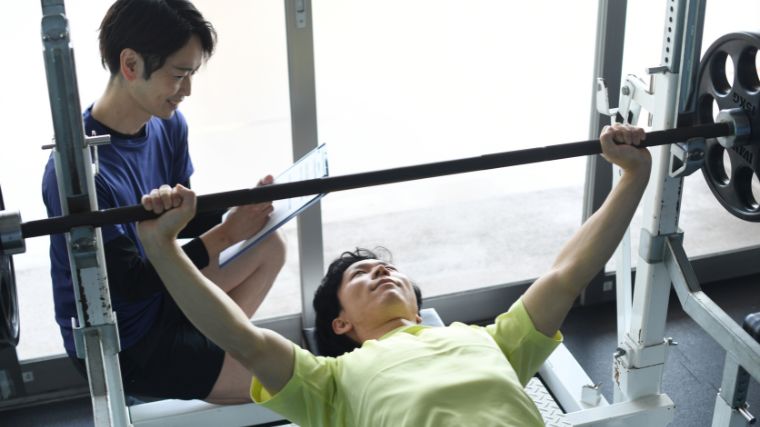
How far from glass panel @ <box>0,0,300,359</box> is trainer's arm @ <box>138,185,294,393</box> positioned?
121cm

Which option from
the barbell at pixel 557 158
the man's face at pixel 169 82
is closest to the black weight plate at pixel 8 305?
the barbell at pixel 557 158

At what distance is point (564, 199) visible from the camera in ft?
13.8

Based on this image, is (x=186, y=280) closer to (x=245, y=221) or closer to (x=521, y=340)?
(x=245, y=221)

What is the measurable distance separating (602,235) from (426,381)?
1.77 ft

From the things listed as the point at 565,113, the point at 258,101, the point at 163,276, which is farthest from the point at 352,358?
the point at 565,113

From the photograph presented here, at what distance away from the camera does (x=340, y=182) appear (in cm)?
190

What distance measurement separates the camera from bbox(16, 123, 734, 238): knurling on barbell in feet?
5.84

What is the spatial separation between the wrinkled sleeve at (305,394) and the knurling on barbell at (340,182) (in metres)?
0.38

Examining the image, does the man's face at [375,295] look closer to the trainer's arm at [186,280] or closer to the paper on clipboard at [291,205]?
the paper on clipboard at [291,205]

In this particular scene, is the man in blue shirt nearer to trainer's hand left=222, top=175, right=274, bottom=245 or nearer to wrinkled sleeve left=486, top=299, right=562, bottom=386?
trainer's hand left=222, top=175, right=274, bottom=245

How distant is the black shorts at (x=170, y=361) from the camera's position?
8.05ft

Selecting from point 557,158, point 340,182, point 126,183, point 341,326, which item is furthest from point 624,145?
point 126,183

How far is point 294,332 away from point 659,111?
173 cm

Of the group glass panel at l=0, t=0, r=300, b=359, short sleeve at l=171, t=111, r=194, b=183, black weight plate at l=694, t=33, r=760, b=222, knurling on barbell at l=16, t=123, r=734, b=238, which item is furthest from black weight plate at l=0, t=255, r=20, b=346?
black weight plate at l=694, t=33, r=760, b=222
